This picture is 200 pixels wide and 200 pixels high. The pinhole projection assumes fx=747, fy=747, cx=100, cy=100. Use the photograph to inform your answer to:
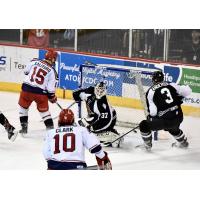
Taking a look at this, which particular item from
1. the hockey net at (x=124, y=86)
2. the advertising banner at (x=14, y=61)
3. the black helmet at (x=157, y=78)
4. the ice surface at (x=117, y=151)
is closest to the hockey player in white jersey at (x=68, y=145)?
the ice surface at (x=117, y=151)

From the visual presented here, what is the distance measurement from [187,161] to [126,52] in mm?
1381

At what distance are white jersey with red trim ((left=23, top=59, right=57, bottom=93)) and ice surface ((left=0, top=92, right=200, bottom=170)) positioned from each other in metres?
0.14

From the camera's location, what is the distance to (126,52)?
6.16m

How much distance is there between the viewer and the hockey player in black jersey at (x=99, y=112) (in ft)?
17.5

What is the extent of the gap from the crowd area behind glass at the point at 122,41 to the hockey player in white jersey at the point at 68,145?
1647 millimetres

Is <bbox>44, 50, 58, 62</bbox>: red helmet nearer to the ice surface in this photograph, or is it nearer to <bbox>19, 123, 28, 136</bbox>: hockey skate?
the ice surface

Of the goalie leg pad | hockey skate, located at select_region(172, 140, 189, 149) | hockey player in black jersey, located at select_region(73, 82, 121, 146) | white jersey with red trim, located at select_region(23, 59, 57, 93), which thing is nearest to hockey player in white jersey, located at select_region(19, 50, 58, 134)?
white jersey with red trim, located at select_region(23, 59, 57, 93)

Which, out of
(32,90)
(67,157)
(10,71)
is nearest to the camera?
(67,157)

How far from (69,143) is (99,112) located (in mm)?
1266

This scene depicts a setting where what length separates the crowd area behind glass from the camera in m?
5.82

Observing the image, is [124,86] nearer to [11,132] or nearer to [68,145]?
[11,132]

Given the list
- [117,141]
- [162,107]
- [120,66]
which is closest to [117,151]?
[117,141]
